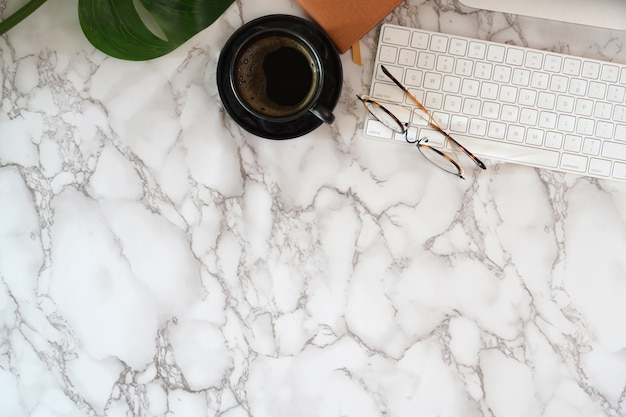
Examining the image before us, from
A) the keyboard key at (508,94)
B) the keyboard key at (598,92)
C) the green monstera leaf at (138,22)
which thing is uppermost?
the green monstera leaf at (138,22)

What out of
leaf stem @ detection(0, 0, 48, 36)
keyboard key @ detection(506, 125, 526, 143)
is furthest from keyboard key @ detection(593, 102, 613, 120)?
leaf stem @ detection(0, 0, 48, 36)

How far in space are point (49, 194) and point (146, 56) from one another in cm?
25

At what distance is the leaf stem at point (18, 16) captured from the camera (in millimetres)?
774

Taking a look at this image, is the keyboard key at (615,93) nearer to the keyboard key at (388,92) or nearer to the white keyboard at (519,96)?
the white keyboard at (519,96)

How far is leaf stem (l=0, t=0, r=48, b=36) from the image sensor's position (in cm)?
77

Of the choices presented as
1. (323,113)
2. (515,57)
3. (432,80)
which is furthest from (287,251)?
(515,57)

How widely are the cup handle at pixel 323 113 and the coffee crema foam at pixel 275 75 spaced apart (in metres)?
0.03

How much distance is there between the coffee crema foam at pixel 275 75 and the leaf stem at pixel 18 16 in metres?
0.29

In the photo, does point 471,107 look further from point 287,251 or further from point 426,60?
point 287,251

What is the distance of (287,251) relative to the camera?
831mm

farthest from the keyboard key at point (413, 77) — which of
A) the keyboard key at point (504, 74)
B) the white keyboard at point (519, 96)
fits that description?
the keyboard key at point (504, 74)

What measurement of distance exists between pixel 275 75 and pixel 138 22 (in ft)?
0.65

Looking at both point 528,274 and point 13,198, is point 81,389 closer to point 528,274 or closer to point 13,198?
point 13,198

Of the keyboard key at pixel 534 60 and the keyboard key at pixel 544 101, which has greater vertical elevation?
the keyboard key at pixel 534 60
